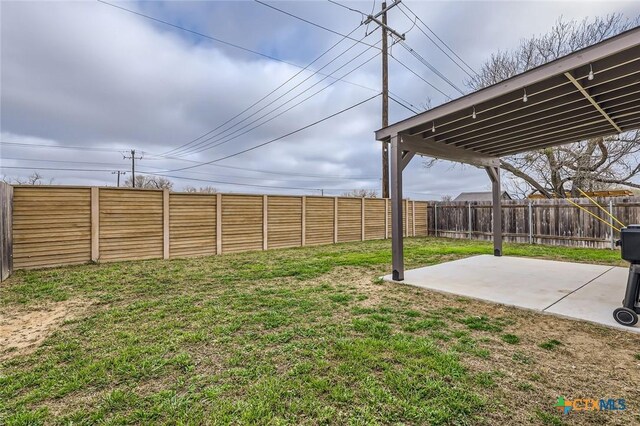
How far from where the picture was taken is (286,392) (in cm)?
172

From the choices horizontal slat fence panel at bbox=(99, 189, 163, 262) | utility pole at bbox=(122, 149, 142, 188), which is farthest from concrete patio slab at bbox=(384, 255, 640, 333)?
utility pole at bbox=(122, 149, 142, 188)

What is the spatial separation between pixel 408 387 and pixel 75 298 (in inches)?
171

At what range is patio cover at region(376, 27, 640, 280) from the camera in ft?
9.87

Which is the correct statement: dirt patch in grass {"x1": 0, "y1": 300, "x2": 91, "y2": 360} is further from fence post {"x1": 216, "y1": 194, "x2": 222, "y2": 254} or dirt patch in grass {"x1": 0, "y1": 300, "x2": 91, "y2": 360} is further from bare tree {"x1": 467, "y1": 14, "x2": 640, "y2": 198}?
bare tree {"x1": 467, "y1": 14, "x2": 640, "y2": 198}

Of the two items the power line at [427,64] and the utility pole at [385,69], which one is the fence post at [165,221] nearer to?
the utility pole at [385,69]

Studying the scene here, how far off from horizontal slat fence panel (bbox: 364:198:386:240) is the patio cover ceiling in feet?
17.1

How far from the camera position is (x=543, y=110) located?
404 centimetres

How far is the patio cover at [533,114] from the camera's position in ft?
9.87

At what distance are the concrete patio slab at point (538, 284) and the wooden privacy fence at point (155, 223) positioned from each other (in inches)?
186

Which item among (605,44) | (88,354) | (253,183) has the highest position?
(253,183)

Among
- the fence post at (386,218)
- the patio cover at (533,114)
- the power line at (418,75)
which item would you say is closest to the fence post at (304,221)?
the fence post at (386,218)

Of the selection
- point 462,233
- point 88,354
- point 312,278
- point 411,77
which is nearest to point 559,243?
point 462,233

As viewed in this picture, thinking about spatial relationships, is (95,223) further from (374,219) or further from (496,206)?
(496,206)

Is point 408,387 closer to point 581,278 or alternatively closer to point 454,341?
point 454,341
